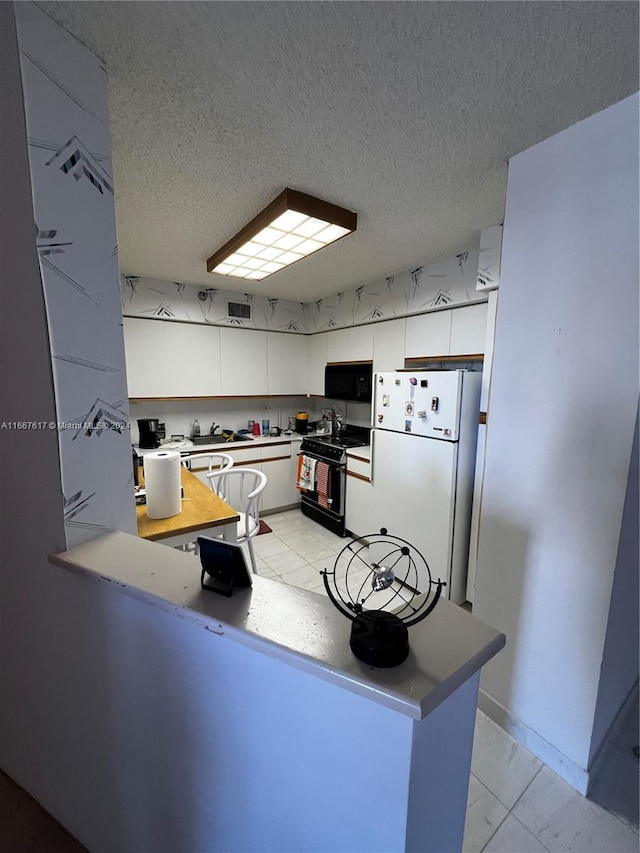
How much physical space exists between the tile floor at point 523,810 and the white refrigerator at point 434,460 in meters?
0.87

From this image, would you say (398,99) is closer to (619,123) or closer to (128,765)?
(619,123)

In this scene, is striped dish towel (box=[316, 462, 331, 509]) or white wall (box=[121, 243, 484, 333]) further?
striped dish towel (box=[316, 462, 331, 509])

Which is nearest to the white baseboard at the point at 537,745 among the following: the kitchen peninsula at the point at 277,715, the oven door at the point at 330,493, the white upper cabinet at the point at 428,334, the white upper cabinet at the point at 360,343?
the kitchen peninsula at the point at 277,715

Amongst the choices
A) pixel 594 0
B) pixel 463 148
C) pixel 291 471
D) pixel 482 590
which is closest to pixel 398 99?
pixel 463 148

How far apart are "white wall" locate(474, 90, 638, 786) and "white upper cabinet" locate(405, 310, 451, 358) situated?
1.14m

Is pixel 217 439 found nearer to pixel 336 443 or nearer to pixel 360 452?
pixel 336 443

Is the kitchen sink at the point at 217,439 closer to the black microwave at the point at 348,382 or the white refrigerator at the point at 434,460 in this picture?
the black microwave at the point at 348,382

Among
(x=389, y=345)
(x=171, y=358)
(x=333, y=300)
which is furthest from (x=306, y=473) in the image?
(x=333, y=300)

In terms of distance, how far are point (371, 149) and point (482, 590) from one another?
6.23 feet

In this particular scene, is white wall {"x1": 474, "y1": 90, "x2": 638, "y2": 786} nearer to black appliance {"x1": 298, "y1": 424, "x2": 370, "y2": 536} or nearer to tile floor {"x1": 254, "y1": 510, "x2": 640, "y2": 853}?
tile floor {"x1": 254, "y1": 510, "x2": 640, "y2": 853}

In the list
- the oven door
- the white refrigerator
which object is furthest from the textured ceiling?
the oven door

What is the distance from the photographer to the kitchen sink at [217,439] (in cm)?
352

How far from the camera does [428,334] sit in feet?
8.54

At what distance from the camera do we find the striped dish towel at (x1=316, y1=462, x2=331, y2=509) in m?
3.15
